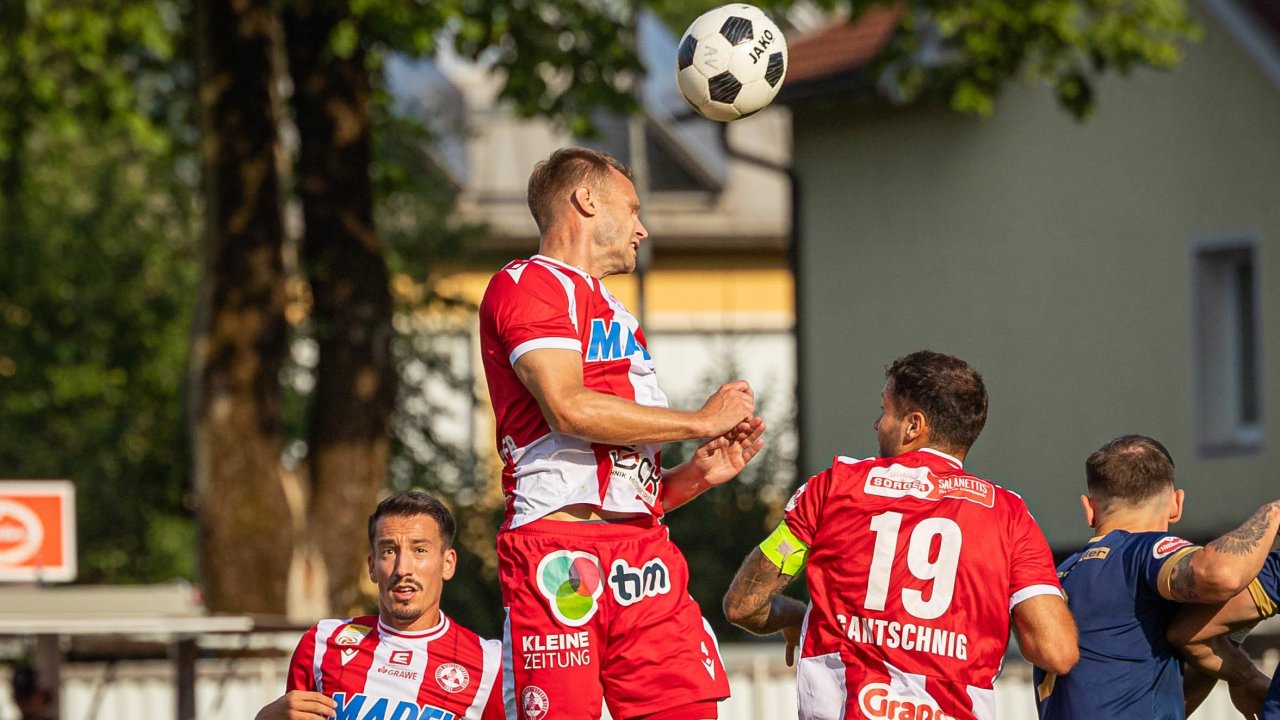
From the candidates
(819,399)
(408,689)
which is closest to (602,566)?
(408,689)

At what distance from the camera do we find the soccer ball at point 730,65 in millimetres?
7309

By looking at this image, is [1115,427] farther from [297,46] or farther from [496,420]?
[496,420]

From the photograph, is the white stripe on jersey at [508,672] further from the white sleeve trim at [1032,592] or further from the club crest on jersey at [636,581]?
the white sleeve trim at [1032,592]

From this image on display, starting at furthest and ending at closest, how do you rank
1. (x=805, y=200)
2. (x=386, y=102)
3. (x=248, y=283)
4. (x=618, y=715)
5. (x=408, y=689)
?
(x=805, y=200) → (x=386, y=102) → (x=248, y=283) → (x=408, y=689) → (x=618, y=715)

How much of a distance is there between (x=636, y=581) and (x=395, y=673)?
4.11ft

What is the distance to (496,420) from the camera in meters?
5.95

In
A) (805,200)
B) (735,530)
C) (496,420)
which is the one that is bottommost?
(735,530)

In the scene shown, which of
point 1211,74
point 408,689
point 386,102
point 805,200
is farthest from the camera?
point 805,200

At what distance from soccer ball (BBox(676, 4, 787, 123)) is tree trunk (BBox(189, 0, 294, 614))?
25.5 feet

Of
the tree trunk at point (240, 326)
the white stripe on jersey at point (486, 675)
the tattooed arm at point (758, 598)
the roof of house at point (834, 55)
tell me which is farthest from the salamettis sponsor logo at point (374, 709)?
the roof of house at point (834, 55)

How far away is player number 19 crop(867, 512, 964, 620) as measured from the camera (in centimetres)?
561

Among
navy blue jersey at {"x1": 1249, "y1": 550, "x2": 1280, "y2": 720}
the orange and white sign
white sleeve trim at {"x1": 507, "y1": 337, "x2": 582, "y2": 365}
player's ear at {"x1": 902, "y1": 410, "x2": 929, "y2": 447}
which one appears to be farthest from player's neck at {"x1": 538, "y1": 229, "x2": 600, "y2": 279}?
the orange and white sign

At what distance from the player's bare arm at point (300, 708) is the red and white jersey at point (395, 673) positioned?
13cm

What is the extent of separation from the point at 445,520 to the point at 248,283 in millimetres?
8410
